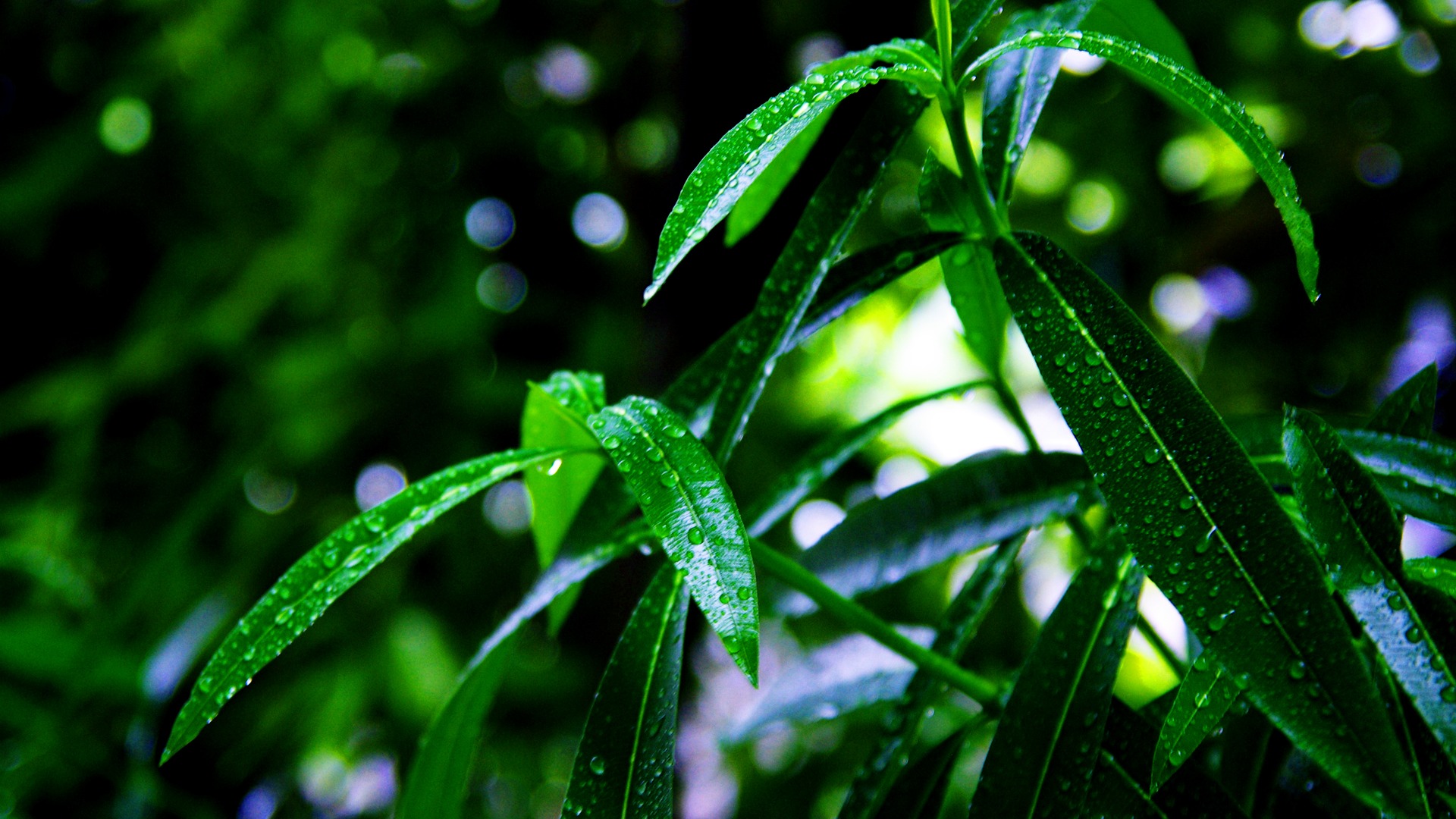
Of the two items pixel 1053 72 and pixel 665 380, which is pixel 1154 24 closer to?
pixel 1053 72

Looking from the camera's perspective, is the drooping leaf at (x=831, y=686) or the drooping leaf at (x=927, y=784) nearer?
the drooping leaf at (x=927, y=784)

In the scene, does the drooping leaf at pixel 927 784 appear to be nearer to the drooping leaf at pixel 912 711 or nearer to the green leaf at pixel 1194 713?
the drooping leaf at pixel 912 711

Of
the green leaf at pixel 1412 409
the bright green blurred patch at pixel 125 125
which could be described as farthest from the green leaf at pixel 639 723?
the bright green blurred patch at pixel 125 125

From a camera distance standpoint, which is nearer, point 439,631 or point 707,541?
point 707,541

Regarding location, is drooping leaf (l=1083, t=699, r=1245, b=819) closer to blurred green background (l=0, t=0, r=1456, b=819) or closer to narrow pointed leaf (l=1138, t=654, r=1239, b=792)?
narrow pointed leaf (l=1138, t=654, r=1239, b=792)

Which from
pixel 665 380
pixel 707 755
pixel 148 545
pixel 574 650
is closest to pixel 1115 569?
pixel 665 380

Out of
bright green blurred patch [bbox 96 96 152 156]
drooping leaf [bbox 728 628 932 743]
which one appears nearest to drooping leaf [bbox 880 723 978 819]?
drooping leaf [bbox 728 628 932 743]
